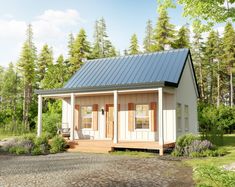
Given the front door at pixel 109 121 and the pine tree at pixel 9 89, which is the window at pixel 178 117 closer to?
the front door at pixel 109 121

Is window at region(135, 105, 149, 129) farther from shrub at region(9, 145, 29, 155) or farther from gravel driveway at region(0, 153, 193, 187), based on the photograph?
shrub at region(9, 145, 29, 155)

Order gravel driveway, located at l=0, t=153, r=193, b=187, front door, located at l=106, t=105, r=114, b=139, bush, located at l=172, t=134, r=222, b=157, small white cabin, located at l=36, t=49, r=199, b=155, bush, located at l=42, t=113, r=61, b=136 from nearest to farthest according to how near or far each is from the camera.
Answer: gravel driveway, located at l=0, t=153, r=193, b=187 < bush, located at l=172, t=134, r=222, b=157 < small white cabin, located at l=36, t=49, r=199, b=155 < front door, located at l=106, t=105, r=114, b=139 < bush, located at l=42, t=113, r=61, b=136

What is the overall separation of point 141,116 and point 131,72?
2.83 m

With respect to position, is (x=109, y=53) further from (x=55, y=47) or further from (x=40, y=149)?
(x=40, y=149)

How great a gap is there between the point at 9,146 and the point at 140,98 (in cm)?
787

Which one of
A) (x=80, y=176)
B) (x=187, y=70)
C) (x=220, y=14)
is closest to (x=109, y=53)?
(x=187, y=70)

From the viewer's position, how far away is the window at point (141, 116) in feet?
57.4

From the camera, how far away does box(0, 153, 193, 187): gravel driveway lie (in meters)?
7.99

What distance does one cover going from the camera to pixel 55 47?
52688 millimetres

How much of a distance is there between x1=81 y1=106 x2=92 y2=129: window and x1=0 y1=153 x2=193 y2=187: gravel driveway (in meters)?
7.34

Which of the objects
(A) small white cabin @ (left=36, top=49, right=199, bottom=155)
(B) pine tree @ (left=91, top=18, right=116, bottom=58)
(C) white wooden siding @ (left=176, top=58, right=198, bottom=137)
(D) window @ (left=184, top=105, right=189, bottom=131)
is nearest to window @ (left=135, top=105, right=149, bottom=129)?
(A) small white cabin @ (left=36, top=49, right=199, bottom=155)

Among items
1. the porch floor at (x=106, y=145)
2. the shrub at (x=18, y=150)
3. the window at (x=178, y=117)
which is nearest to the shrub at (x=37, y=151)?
the shrub at (x=18, y=150)

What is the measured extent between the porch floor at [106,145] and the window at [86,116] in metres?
2.59

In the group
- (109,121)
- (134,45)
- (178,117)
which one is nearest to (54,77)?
(109,121)
